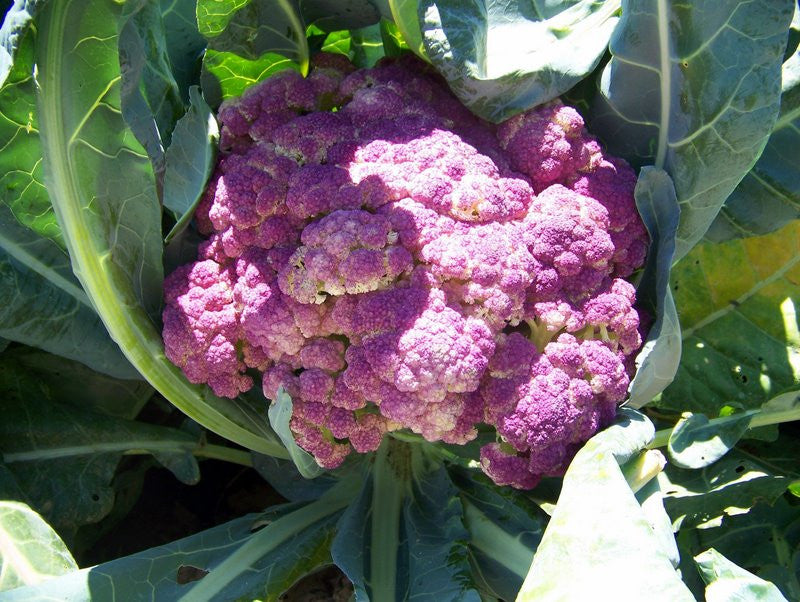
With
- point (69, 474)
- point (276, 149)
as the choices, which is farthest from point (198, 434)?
point (276, 149)

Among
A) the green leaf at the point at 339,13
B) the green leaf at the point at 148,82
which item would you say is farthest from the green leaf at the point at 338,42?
the green leaf at the point at 148,82

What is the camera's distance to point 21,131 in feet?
5.14

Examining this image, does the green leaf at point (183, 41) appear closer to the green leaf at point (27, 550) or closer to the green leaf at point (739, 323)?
the green leaf at point (27, 550)

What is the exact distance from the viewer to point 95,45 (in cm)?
142

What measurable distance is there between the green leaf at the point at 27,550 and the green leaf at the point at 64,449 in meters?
0.27

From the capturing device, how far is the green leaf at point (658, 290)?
1604mm

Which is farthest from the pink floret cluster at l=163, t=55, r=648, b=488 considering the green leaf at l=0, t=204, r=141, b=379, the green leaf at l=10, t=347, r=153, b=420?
the green leaf at l=10, t=347, r=153, b=420

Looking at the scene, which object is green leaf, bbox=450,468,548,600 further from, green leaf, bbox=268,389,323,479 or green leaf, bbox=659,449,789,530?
green leaf, bbox=268,389,323,479

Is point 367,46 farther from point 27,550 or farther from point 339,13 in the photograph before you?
point 27,550

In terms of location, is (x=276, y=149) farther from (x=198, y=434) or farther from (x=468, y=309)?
(x=198, y=434)

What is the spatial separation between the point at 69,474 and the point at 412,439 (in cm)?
89

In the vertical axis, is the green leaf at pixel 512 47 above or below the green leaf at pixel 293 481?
above

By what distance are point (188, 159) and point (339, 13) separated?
53cm

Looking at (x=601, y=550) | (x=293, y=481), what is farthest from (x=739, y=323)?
(x=293, y=481)
